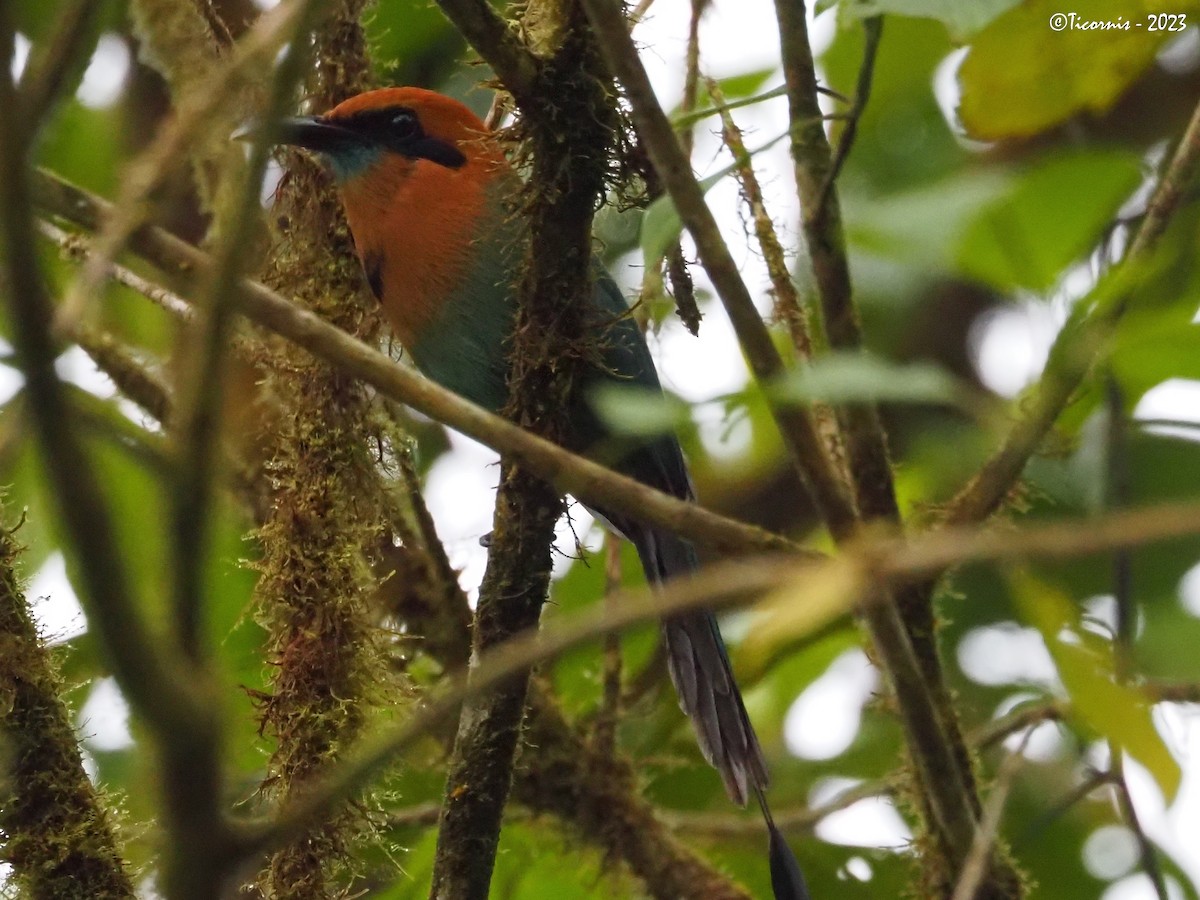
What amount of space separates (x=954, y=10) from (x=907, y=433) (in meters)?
3.04

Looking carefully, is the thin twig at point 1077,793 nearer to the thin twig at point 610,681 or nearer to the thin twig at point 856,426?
the thin twig at point 856,426

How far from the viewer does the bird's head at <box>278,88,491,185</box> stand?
3.03 meters

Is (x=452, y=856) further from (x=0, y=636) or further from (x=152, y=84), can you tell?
(x=152, y=84)

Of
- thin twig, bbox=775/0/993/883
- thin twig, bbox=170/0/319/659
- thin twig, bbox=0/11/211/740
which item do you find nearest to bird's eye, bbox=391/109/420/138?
thin twig, bbox=775/0/993/883

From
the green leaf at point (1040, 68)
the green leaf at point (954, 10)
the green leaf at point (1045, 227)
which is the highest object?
the green leaf at point (1040, 68)

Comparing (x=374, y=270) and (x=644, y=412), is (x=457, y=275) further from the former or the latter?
(x=644, y=412)

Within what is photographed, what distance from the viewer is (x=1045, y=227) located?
212 centimetres

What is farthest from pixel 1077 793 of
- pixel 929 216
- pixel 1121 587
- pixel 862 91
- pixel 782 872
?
pixel 929 216

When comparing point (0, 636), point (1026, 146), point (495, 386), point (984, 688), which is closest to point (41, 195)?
point (0, 636)

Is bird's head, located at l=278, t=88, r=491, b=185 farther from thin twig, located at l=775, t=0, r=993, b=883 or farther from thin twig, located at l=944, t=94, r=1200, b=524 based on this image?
thin twig, located at l=944, t=94, r=1200, b=524

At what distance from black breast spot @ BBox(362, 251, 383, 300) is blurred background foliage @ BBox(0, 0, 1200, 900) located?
1.37ft

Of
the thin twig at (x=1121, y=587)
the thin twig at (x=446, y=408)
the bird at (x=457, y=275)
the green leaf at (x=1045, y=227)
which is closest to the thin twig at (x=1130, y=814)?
the thin twig at (x=1121, y=587)

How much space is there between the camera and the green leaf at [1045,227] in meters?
1.95

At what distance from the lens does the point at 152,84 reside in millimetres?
4254
